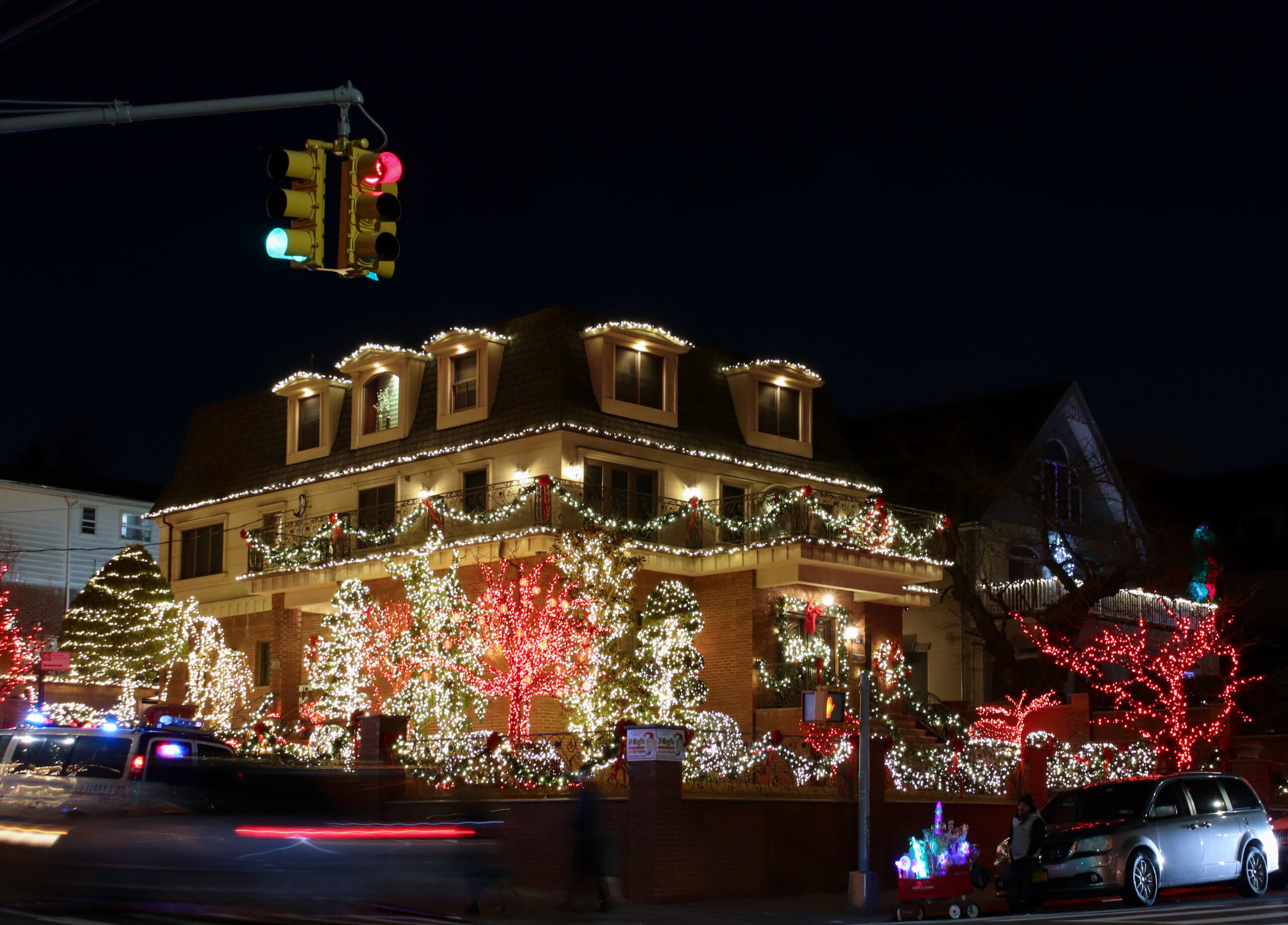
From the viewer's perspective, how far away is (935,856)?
2080cm

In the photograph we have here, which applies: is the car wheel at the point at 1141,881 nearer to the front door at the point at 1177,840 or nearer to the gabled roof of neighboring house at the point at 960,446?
the front door at the point at 1177,840

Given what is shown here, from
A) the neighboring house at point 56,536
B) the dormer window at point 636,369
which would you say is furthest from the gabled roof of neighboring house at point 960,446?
the neighboring house at point 56,536

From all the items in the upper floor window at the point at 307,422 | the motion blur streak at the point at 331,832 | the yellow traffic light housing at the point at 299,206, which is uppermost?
the upper floor window at the point at 307,422

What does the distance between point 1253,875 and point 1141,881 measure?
2.55m

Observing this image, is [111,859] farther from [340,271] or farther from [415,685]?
[415,685]

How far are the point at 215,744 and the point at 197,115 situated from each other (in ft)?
38.4

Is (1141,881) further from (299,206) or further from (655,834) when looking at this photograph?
(299,206)

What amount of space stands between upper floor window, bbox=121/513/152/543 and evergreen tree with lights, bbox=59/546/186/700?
542 inches

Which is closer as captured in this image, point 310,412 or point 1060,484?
point 310,412

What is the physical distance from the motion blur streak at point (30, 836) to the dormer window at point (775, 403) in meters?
23.1

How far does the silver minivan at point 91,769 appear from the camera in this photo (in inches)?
551

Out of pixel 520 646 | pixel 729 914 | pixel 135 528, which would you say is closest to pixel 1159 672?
pixel 520 646

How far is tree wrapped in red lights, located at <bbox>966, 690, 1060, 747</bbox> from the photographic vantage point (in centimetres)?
3362

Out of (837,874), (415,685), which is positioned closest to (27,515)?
(415,685)
